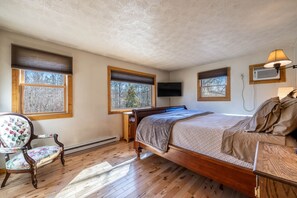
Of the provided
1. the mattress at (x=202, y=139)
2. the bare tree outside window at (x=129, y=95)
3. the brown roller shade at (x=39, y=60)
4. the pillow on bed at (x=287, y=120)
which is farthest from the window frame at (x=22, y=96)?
the pillow on bed at (x=287, y=120)

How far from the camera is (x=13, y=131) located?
1.92 m

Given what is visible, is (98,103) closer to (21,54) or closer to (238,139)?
(21,54)

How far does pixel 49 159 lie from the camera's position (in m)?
1.93

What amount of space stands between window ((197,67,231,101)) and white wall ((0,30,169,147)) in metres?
2.66

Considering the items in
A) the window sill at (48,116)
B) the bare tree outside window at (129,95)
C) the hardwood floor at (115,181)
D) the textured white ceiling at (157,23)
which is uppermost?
the textured white ceiling at (157,23)

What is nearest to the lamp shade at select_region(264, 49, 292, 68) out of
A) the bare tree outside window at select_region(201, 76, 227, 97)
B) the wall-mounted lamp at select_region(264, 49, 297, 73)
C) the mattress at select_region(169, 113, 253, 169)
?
the wall-mounted lamp at select_region(264, 49, 297, 73)

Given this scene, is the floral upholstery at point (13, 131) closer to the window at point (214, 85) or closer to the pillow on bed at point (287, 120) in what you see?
the pillow on bed at point (287, 120)

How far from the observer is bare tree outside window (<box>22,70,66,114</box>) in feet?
7.95

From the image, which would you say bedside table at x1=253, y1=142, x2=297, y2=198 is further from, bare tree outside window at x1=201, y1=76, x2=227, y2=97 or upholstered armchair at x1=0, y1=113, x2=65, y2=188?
bare tree outside window at x1=201, y1=76, x2=227, y2=97

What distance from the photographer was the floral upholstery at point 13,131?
73.4 inches

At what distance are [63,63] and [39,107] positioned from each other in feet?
3.34

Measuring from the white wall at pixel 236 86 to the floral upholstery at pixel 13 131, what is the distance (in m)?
4.36

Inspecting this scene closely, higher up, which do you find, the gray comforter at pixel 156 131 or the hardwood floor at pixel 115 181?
the gray comforter at pixel 156 131

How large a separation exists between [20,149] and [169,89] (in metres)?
4.14
